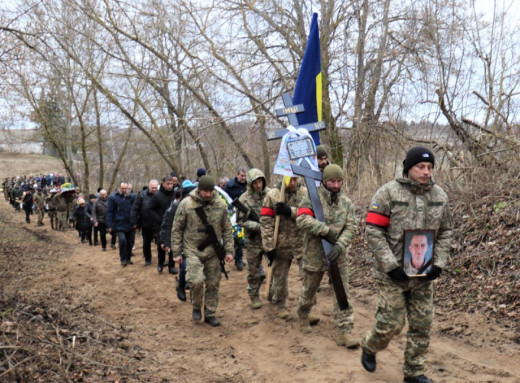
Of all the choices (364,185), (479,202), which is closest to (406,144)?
(364,185)

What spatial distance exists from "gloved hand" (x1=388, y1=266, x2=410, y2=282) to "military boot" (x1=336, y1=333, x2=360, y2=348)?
5.03 feet

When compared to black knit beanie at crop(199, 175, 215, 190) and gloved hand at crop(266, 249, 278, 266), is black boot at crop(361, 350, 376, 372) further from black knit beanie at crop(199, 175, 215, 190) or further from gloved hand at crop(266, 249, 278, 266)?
black knit beanie at crop(199, 175, 215, 190)

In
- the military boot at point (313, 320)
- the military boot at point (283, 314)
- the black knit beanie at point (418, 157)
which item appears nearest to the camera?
the black knit beanie at point (418, 157)

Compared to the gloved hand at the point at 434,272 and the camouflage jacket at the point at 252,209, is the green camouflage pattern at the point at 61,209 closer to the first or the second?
the camouflage jacket at the point at 252,209

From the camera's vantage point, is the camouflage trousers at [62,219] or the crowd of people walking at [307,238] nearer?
the crowd of people walking at [307,238]

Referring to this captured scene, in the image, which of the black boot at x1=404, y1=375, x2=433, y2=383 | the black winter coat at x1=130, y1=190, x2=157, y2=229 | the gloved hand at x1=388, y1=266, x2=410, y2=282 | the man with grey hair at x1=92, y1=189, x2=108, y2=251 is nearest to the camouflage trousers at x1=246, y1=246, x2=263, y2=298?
the black boot at x1=404, y1=375, x2=433, y2=383

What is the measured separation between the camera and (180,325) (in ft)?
21.8

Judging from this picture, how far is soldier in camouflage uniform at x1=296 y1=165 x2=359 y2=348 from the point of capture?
17.0ft

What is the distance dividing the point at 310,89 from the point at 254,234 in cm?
241

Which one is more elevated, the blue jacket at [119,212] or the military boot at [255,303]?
the blue jacket at [119,212]

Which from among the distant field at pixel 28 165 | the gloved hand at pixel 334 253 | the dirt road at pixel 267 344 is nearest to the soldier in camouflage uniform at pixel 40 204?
the dirt road at pixel 267 344

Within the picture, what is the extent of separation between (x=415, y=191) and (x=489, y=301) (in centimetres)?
297

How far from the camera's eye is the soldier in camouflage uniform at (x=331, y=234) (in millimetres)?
5184

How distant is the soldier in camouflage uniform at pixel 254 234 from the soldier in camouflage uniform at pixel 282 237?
0.63m
